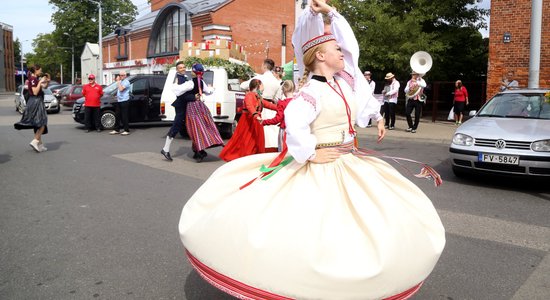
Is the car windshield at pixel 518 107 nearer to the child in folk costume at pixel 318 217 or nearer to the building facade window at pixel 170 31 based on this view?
the child in folk costume at pixel 318 217

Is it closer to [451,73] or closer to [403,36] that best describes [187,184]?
[403,36]

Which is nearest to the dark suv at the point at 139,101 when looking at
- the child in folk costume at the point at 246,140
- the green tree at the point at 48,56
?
the child in folk costume at the point at 246,140

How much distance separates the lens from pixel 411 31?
21344mm

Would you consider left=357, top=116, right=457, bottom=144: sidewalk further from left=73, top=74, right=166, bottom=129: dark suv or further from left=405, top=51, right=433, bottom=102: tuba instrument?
left=73, top=74, right=166, bottom=129: dark suv

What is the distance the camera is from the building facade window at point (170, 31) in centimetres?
3909

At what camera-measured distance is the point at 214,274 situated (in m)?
2.81

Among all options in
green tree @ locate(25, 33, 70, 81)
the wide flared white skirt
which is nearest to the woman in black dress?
the wide flared white skirt

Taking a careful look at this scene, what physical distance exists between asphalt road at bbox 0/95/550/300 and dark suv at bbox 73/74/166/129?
6.18 meters

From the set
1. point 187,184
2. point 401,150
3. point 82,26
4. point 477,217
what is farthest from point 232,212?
point 82,26

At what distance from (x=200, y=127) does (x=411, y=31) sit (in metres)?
14.8

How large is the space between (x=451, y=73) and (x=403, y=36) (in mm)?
4600

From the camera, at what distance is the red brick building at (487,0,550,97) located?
1605cm

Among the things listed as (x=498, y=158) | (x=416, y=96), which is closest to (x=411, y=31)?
(x=416, y=96)

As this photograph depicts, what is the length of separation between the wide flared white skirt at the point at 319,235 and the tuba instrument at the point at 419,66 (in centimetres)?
1333
